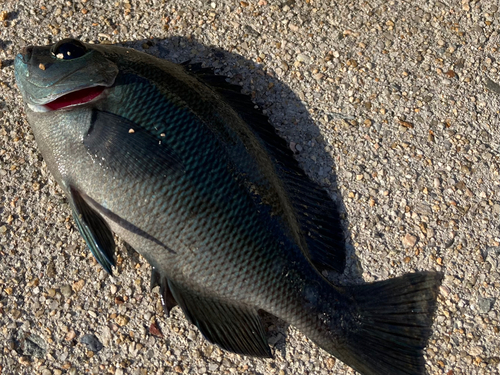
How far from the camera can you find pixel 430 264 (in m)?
2.98

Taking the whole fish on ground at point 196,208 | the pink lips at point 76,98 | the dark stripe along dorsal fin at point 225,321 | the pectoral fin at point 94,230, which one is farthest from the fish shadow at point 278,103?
the pink lips at point 76,98

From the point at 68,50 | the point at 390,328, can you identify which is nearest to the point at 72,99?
the point at 68,50

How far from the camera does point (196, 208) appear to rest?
246 cm

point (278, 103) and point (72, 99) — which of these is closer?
point (72, 99)

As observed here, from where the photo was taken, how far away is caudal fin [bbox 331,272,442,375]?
8.61 ft

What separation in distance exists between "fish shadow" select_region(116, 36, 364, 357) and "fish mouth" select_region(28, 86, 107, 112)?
771mm

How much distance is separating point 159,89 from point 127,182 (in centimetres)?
57

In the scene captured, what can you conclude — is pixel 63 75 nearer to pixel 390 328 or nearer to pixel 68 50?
pixel 68 50

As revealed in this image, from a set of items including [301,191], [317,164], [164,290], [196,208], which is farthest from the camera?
[317,164]

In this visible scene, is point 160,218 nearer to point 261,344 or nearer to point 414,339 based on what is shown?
point 261,344

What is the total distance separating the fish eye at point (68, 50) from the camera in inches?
106

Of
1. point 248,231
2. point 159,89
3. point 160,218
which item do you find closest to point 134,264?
point 160,218

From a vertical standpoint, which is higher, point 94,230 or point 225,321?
point 94,230

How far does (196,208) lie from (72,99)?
3.27 ft
